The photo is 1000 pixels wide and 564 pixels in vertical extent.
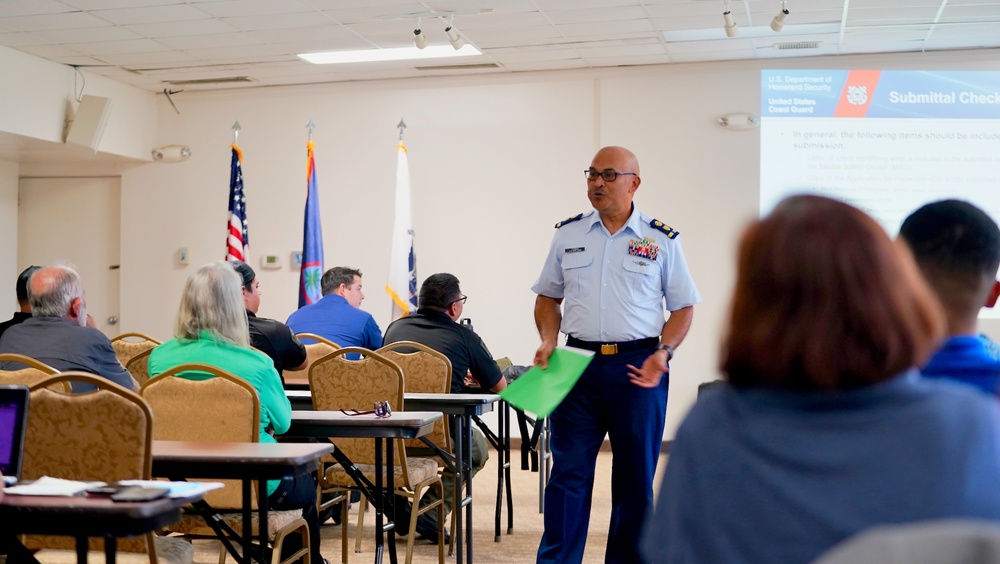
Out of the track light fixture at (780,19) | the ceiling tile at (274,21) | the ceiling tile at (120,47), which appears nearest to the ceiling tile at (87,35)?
the ceiling tile at (120,47)

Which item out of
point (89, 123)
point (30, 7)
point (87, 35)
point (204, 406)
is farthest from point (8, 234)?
point (204, 406)

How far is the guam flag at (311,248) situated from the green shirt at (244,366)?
16.1 feet

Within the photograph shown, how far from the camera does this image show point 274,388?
305cm

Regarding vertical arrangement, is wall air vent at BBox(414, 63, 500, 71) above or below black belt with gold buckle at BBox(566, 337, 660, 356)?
above

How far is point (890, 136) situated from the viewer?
7.52m

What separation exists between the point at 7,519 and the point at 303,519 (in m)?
1.31

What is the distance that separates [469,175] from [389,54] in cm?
125

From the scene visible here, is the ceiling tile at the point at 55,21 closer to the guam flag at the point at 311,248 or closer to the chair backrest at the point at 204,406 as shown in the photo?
the guam flag at the point at 311,248

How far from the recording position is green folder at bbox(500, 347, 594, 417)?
3029 mm

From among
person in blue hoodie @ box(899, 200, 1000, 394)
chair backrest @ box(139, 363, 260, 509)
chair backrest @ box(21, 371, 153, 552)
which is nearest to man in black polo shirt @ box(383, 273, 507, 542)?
chair backrest @ box(139, 363, 260, 509)

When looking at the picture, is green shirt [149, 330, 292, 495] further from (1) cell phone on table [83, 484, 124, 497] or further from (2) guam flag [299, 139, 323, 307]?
(2) guam flag [299, 139, 323, 307]

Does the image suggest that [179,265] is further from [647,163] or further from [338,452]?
[338,452]

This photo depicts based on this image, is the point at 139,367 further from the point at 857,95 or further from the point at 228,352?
the point at 857,95

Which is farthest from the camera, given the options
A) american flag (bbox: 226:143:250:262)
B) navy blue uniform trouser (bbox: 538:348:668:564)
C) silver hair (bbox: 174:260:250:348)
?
american flag (bbox: 226:143:250:262)
